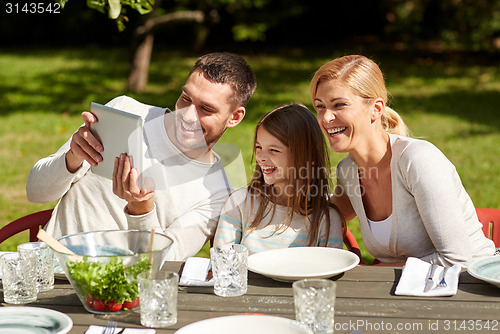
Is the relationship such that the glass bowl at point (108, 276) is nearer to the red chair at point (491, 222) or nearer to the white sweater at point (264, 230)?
the white sweater at point (264, 230)

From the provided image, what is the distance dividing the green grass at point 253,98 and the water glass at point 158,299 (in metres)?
3.26

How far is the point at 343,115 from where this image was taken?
2.98 meters

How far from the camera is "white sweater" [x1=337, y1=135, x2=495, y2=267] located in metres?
2.81

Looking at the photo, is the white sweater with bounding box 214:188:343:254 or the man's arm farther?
the white sweater with bounding box 214:188:343:254

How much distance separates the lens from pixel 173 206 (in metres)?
3.16

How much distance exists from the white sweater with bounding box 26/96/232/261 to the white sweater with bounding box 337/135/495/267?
688 mm

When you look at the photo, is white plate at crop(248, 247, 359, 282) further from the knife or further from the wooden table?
the knife

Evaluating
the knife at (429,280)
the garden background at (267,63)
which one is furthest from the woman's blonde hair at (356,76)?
the garden background at (267,63)

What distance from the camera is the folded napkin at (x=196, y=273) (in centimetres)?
237

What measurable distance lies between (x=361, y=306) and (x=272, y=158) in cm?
109

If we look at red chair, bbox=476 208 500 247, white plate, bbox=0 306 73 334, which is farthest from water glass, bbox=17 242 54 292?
red chair, bbox=476 208 500 247

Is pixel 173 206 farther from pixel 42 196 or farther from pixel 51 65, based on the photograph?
pixel 51 65

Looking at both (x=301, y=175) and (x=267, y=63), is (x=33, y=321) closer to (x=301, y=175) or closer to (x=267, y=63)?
(x=301, y=175)

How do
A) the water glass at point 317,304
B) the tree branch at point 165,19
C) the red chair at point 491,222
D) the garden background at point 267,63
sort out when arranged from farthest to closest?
1. the tree branch at point 165,19
2. the garden background at point 267,63
3. the red chair at point 491,222
4. the water glass at point 317,304
